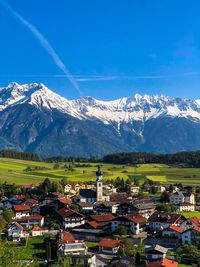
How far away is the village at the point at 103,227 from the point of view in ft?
156

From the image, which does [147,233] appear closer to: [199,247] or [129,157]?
[199,247]

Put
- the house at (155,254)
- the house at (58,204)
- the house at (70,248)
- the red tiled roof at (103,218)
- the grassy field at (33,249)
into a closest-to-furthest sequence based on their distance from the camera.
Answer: the house at (155,254) < the grassy field at (33,249) < the house at (70,248) < the red tiled roof at (103,218) < the house at (58,204)

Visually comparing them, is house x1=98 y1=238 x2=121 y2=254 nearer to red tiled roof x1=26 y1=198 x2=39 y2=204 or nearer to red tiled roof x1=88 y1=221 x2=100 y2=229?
red tiled roof x1=88 y1=221 x2=100 y2=229

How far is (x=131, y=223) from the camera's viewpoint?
61.4m

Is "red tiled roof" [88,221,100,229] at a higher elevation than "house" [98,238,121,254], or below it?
higher

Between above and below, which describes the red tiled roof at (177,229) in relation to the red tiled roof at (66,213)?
below

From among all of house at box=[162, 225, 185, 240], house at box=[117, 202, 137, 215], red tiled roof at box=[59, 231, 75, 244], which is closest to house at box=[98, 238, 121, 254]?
red tiled roof at box=[59, 231, 75, 244]

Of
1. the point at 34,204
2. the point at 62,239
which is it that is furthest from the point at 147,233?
the point at 34,204

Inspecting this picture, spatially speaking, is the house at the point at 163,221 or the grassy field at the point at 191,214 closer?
the house at the point at 163,221

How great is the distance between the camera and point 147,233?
61.1 metres

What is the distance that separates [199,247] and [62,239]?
14745mm

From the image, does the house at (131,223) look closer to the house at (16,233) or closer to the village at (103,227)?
the village at (103,227)

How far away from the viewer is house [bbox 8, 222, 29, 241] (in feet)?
194

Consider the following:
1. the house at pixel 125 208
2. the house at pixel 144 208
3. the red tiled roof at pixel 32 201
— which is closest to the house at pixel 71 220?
the house at pixel 125 208
